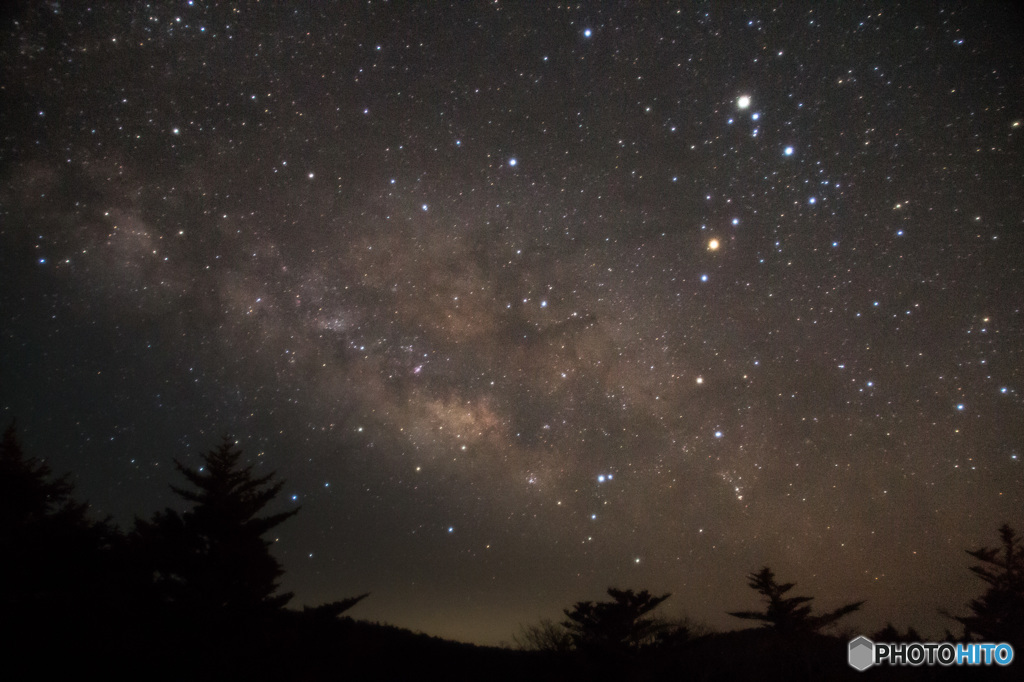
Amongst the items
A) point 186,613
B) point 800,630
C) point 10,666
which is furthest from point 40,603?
point 800,630

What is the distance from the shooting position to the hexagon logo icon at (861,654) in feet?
31.9

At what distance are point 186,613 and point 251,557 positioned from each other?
1278mm

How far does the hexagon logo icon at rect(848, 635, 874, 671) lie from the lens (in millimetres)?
9711

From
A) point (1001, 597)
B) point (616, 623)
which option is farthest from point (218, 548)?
point (1001, 597)

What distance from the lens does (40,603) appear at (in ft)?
24.0

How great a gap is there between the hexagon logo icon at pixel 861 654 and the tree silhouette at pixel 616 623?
4011 mm

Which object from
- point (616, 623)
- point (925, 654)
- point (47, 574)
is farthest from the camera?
point (616, 623)

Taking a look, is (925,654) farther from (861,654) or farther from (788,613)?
(788,613)

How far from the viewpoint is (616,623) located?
40.1 ft

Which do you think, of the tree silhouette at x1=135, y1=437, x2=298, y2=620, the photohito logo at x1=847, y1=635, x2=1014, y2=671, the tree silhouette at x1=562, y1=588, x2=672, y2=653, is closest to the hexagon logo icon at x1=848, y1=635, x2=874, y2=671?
the photohito logo at x1=847, y1=635, x2=1014, y2=671

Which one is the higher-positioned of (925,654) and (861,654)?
→ (925,654)

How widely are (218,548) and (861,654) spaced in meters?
13.6

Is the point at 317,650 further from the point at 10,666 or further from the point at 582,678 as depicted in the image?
the point at 582,678

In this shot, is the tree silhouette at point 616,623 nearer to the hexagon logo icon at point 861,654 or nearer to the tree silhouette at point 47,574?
the hexagon logo icon at point 861,654
